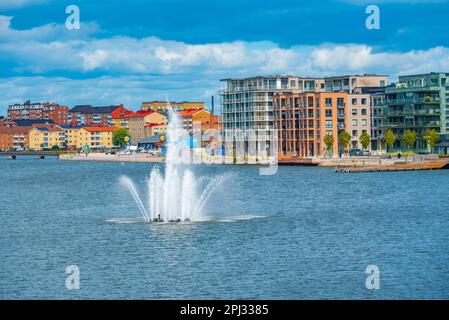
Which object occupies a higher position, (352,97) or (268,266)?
(352,97)

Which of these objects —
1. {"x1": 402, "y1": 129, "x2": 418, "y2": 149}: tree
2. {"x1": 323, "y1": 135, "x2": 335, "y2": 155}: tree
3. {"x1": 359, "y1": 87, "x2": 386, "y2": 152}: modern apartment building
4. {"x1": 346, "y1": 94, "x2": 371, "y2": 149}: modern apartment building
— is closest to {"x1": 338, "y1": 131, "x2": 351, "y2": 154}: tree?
{"x1": 323, "y1": 135, "x2": 335, "y2": 155}: tree

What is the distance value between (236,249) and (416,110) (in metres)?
132

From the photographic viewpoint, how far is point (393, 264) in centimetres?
4538

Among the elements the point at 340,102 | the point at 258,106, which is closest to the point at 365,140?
the point at 340,102

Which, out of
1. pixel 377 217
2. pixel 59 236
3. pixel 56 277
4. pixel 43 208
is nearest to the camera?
pixel 56 277

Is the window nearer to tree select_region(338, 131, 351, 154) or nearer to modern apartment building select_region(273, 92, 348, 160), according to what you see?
modern apartment building select_region(273, 92, 348, 160)

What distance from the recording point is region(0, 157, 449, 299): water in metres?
39.9

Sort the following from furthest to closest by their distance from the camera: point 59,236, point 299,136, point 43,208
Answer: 1. point 299,136
2. point 43,208
3. point 59,236

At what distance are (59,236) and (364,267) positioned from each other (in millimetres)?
22929

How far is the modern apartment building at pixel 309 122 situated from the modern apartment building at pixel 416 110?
9.28 m

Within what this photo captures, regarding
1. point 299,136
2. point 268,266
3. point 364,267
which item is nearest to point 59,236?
point 268,266

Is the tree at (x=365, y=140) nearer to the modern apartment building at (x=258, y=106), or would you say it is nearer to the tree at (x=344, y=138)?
the tree at (x=344, y=138)
